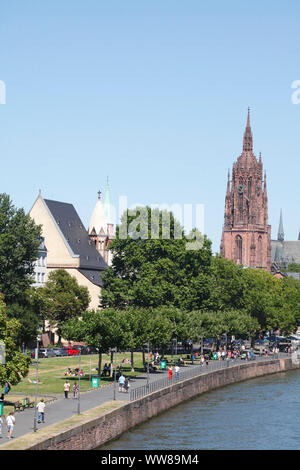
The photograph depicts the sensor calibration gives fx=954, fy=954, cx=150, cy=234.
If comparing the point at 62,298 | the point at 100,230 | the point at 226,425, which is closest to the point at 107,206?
the point at 100,230

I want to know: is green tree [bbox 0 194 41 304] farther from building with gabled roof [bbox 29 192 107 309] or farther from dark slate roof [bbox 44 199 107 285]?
dark slate roof [bbox 44 199 107 285]

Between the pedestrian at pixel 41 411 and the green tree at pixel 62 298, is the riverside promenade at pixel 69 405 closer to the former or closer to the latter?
the pedestrian at pixel 41 411

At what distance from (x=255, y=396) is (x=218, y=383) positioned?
7.35 meters

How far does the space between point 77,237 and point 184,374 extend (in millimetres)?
64971

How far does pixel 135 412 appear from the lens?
195 ft

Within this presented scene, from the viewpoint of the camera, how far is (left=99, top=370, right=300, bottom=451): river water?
2170 inches

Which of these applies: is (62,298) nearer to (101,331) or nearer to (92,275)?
(92,275)

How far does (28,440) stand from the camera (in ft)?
138

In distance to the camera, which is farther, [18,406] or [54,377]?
[54,377]

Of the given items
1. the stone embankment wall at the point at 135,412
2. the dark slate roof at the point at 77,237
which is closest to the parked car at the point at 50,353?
the stone embankment wall at the point at 135,412

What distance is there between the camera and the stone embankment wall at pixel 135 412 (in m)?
44.8

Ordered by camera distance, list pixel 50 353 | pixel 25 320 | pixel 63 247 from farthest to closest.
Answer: pixel 63 247 → pixel 50 353 → pixel 25 320
